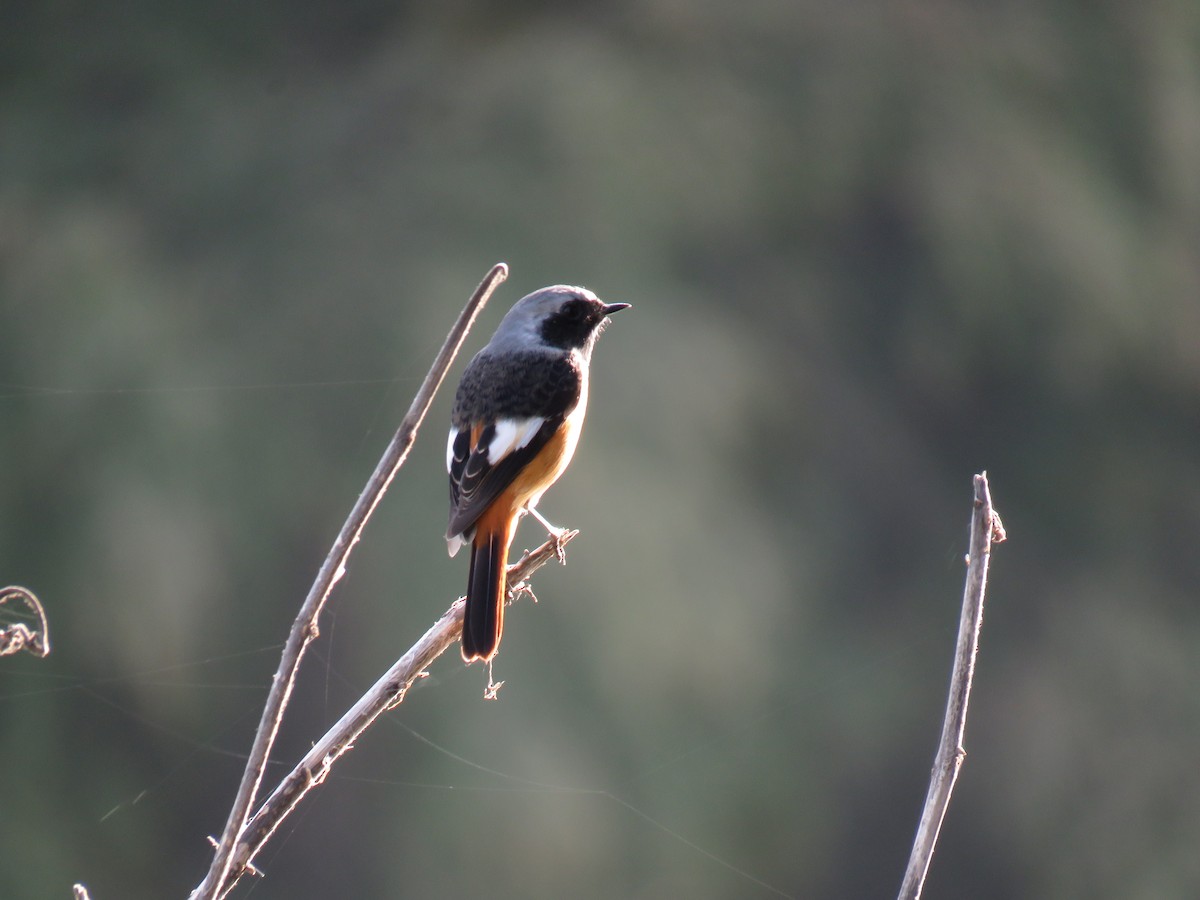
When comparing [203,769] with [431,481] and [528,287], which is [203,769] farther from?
[528,287]

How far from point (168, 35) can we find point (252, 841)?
1040cm

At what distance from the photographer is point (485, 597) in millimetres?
2240

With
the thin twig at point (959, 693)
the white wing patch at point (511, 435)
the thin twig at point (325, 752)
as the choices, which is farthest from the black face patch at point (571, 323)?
the thin twig at point (959, 693)

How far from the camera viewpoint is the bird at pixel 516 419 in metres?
2.70

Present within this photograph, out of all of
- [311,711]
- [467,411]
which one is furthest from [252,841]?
[311,711]

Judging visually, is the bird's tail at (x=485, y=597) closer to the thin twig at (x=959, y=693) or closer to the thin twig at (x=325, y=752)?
the thin twig at (x=325, y=752)

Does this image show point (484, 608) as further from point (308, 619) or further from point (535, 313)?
point (535, 313)

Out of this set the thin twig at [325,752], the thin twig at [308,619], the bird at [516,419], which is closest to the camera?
the thin twig at [308,619]

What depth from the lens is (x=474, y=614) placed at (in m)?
2.18

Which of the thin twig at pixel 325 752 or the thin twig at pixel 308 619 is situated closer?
the thin twig at pixel 308 619

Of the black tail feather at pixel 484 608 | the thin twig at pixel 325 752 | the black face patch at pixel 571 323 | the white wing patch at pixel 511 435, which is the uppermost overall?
the black face patch at pixel 571 323

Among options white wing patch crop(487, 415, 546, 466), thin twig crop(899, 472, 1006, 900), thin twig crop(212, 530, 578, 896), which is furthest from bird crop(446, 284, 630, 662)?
thin twig crop(899, 472, 1006, 900)

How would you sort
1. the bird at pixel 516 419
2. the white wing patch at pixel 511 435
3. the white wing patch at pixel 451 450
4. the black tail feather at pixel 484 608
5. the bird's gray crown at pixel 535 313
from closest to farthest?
the black tail feather at pixel 484 608 → the bird at pixel 516 419 → the white wing patch at pixel 511 435 → the white wing patch at pixel 451 450 → the bird's gray crown at pixel 535 313

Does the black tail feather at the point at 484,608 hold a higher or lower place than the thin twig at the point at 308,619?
lower
